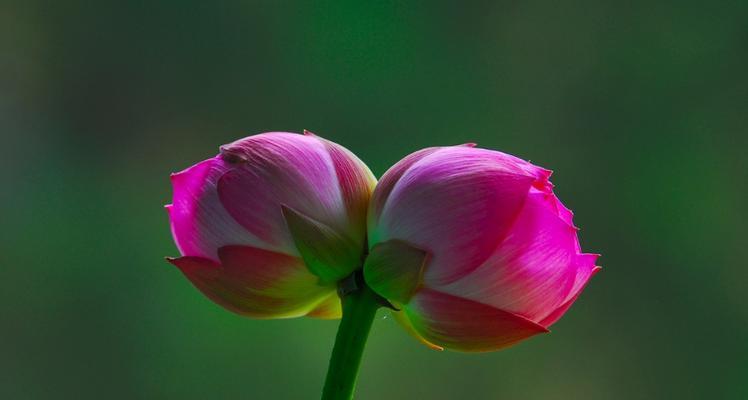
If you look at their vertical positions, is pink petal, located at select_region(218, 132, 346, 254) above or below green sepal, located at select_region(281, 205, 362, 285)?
above

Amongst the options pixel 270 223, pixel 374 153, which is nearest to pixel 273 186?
pixel 270 223

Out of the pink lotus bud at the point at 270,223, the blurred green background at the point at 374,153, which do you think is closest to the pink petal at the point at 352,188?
the pink lotus bud at the point at 270,223

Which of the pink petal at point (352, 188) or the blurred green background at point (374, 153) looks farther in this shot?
the blurred green background at point (374, 153)

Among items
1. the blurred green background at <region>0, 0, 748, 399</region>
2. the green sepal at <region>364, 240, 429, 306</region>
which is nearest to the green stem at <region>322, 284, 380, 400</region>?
the green sepal at <region>364, 240, 429, 306</region>

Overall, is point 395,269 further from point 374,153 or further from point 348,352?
point 374,153

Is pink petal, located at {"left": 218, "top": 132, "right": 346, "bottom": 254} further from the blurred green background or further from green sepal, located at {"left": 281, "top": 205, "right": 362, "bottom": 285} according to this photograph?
the blurred green background

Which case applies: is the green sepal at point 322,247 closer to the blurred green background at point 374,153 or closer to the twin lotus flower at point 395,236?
the twin lotus flower at point 395,236
